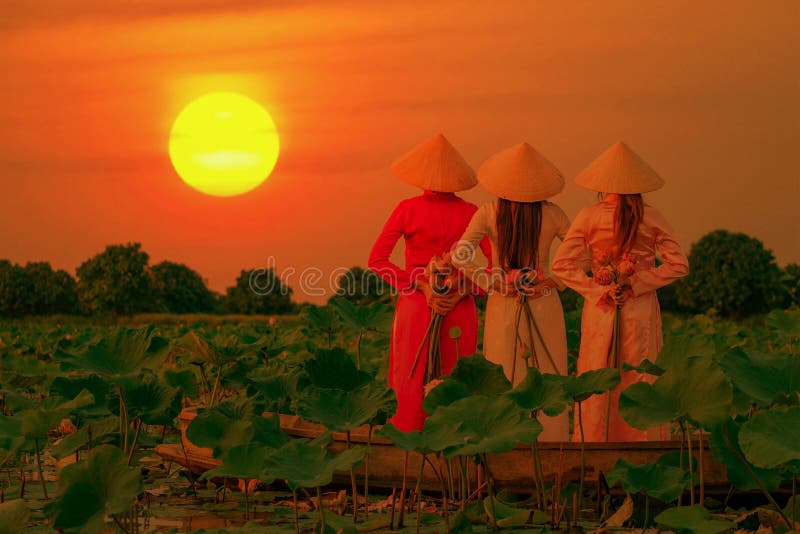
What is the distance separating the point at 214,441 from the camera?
3.73 m

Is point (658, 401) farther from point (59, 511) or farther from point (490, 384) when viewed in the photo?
point (59, 511)

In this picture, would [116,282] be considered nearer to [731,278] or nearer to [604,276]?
[731,278]

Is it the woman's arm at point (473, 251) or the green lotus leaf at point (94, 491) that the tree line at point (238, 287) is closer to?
the woman's arm at point (473, 251)

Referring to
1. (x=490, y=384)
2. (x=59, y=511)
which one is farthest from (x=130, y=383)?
(x=490, y=384)

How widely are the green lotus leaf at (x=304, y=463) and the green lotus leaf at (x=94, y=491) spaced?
0.40 meters

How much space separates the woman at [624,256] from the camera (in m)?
5.12

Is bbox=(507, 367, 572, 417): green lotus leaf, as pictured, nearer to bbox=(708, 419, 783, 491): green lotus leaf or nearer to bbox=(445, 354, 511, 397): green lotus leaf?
bbox=(445, 354, 511, 397): green lotus leaf

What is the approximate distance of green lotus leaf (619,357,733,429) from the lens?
3.30 m

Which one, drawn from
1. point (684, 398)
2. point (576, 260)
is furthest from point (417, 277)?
point (684, 398)

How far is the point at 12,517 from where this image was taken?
9.71 feet

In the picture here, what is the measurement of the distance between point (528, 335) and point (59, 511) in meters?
2.83

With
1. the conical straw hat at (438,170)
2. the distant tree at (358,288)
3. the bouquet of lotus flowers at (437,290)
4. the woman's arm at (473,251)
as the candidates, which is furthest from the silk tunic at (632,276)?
the distant tree at (358,288)

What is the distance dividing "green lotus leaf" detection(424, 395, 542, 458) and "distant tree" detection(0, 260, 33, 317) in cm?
3972

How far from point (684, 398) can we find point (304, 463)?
122 centimetres
